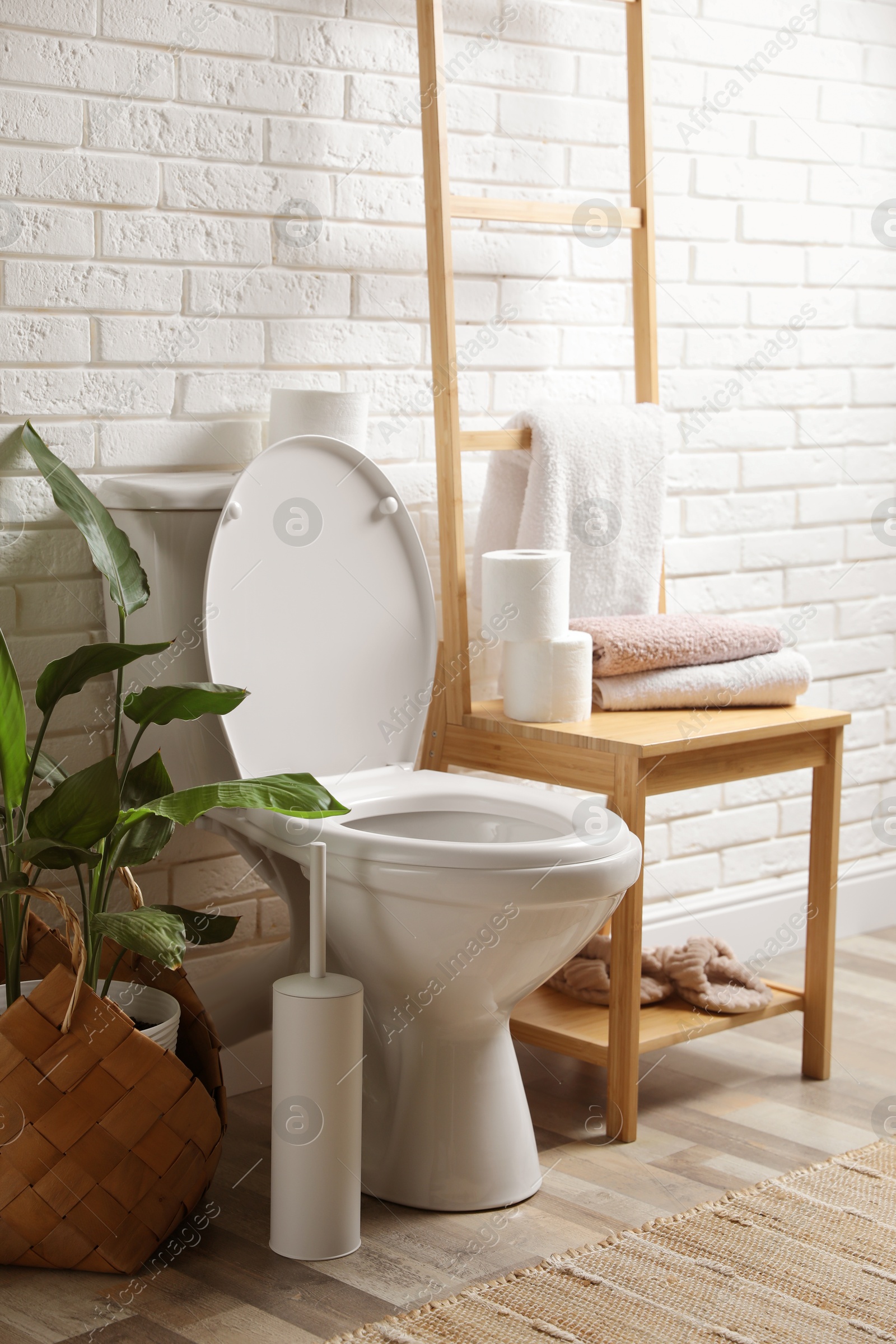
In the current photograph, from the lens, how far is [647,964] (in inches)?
80.9

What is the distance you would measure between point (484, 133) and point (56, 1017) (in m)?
1.33

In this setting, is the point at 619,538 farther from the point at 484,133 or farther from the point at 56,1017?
the point at 56,1017

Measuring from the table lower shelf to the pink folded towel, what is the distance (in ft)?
1.48

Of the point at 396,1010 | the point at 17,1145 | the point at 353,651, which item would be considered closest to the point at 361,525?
the point at 353,651

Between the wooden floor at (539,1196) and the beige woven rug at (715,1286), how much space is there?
0.04m

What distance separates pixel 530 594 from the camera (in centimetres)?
183

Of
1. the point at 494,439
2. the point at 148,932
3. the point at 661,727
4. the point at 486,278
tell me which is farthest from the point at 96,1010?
the point at 486,278

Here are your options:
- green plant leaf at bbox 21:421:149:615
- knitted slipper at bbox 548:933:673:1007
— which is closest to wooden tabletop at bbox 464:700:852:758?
knitted slipper at bbox 548:933:673:1007

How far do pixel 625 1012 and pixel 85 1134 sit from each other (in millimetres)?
677

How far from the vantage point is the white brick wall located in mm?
1687

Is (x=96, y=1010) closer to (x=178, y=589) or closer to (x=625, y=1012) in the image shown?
(x=178, y=589)

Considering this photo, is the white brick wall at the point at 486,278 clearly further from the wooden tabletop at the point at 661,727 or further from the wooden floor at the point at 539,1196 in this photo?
the wooden floor at the point at 539,1196

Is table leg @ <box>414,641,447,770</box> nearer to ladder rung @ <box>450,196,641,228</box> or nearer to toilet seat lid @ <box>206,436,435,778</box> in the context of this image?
toilet seat lid @ <box>206,436,435,778</box>

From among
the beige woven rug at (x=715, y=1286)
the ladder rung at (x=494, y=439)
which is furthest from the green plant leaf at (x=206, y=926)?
the ladder rung at (x=494, y=439)
